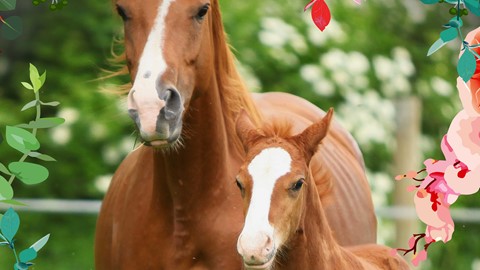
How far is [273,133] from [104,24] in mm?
6261

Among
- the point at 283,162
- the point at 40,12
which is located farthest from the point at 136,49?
the point at 40,12

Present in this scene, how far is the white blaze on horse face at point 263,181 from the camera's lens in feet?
11.2

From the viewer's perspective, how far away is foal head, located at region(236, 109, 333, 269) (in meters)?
3.35

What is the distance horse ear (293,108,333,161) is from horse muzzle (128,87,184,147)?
49 cm

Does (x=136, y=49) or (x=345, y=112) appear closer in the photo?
(x=136, y=49)

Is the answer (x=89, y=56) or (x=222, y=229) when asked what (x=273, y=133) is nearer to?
(x=222, y=229)

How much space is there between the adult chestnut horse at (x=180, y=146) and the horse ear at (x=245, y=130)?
0.58 ft

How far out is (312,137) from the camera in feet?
12.4

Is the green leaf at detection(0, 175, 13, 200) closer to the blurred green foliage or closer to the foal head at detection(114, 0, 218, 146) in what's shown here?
the foal head at detection(114, 0, 218, 146)

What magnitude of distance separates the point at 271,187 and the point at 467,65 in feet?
5.48

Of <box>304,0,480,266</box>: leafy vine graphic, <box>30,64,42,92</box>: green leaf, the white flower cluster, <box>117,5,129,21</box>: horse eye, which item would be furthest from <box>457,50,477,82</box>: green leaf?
the white flower cluster

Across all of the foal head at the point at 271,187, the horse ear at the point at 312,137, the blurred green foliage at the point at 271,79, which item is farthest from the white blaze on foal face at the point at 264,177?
the blurred green foliage at the point at 271,79

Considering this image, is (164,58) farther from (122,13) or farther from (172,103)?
(122,13)

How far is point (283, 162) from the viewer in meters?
3.59
